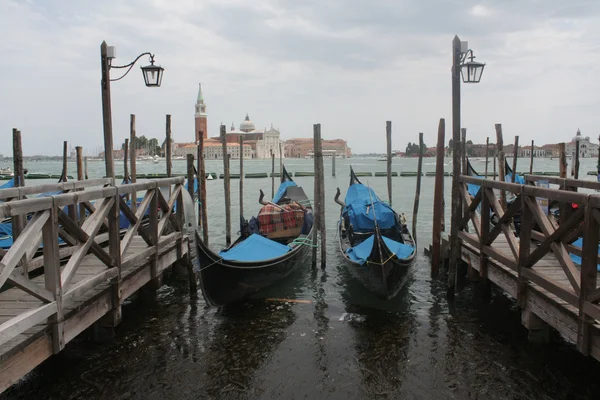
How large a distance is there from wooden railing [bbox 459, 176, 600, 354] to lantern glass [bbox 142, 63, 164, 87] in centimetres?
372

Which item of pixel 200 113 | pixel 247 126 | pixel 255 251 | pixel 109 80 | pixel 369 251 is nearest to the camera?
pixel 109 80

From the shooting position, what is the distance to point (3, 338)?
7.91 ft

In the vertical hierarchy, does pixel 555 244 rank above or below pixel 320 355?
above

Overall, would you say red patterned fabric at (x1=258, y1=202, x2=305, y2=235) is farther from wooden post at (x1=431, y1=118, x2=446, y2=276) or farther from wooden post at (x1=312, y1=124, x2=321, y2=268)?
wooden post at (x1=431, y1=118, x2=446, y2=276)

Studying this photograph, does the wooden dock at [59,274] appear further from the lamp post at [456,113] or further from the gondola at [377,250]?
the lamp post at [456,113]

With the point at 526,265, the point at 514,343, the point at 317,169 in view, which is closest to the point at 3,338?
the point at 526,265

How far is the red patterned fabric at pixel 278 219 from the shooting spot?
7.89m

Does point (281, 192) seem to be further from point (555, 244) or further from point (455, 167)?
point (555, 244)

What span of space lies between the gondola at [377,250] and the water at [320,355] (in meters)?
0.32

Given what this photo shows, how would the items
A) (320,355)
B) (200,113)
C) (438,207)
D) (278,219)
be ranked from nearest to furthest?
(320,355)
(438,207)
(278,219)
(200,113)

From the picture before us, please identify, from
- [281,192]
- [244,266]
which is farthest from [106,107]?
[281,192]

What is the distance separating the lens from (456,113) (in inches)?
207

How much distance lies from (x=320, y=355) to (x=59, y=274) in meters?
2.43

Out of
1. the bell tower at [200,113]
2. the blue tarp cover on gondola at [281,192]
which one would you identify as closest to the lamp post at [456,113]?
the blue tarp cover on gondola at [281,192]
